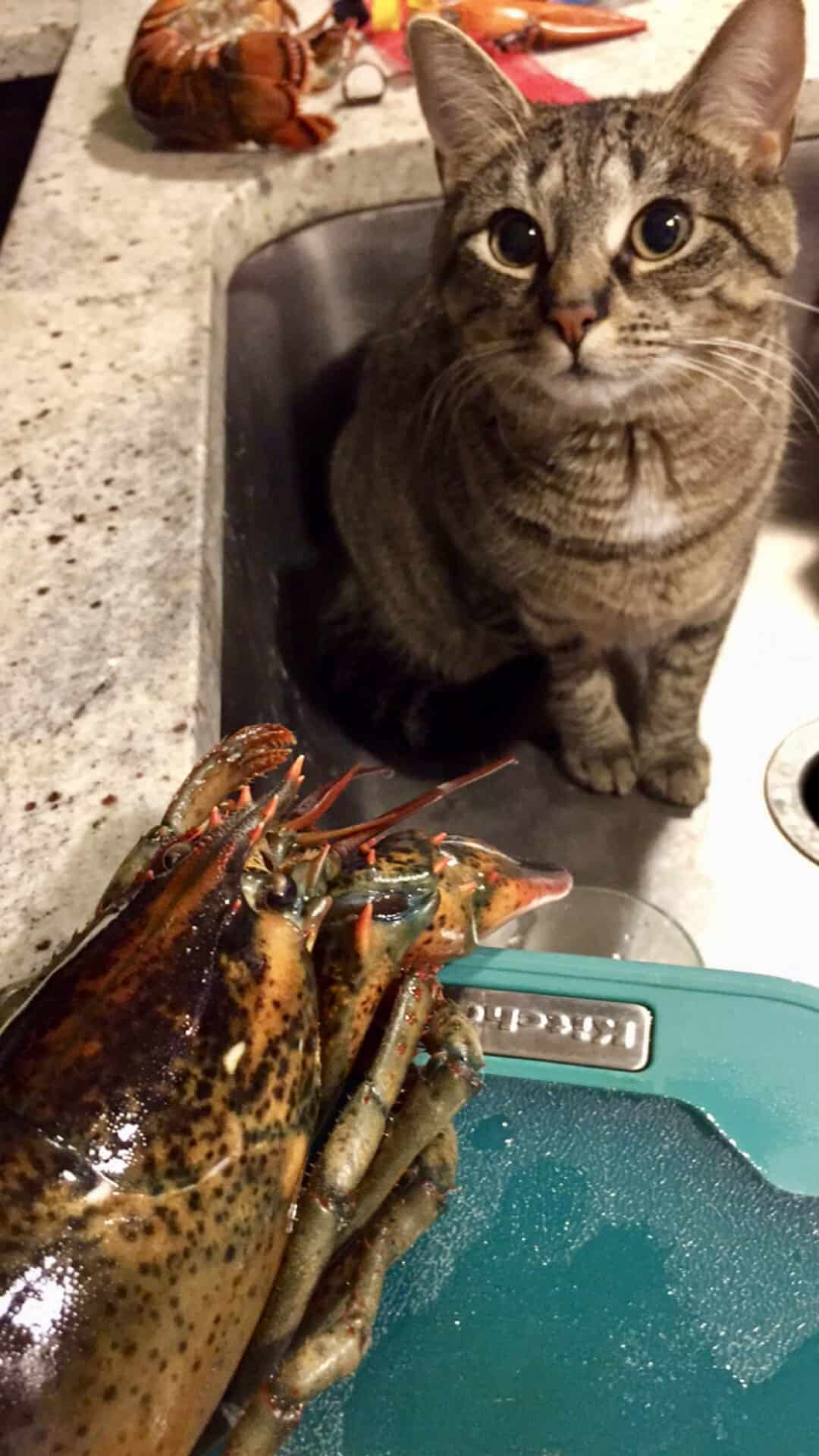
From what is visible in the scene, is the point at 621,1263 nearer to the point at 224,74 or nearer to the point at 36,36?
the point at 224,74

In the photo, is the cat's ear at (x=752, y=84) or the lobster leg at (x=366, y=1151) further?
the cat's ear at (x=752, y=84)

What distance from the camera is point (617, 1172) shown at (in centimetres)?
51

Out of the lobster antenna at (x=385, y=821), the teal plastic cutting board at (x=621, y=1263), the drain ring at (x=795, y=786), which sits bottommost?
the drain ring at (x=795, y=786)

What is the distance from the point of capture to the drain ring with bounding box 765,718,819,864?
101 cm

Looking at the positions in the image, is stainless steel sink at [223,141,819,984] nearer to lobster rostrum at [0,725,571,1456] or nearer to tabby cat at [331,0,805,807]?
tabby cat at [331,0,805,807]

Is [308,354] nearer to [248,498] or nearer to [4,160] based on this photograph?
[248,498]

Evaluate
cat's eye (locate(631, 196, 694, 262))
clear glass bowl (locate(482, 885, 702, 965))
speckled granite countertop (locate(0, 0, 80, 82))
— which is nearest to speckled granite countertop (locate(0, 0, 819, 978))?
speckled granite countertop (locate(0, 0, 80, 82))

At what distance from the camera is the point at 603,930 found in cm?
98

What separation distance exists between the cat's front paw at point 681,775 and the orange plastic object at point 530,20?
727 millimetres

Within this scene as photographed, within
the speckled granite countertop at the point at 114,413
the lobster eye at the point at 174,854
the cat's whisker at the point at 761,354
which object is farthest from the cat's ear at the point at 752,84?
the lobster eye at the point at 174,854

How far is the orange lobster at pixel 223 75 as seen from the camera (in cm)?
95

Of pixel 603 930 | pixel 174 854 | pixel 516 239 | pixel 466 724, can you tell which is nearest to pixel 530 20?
pixel 516 239

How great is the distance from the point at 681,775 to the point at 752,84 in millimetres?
576

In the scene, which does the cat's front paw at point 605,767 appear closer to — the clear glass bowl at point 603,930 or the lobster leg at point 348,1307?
the clear glass bowl at point 603,930
